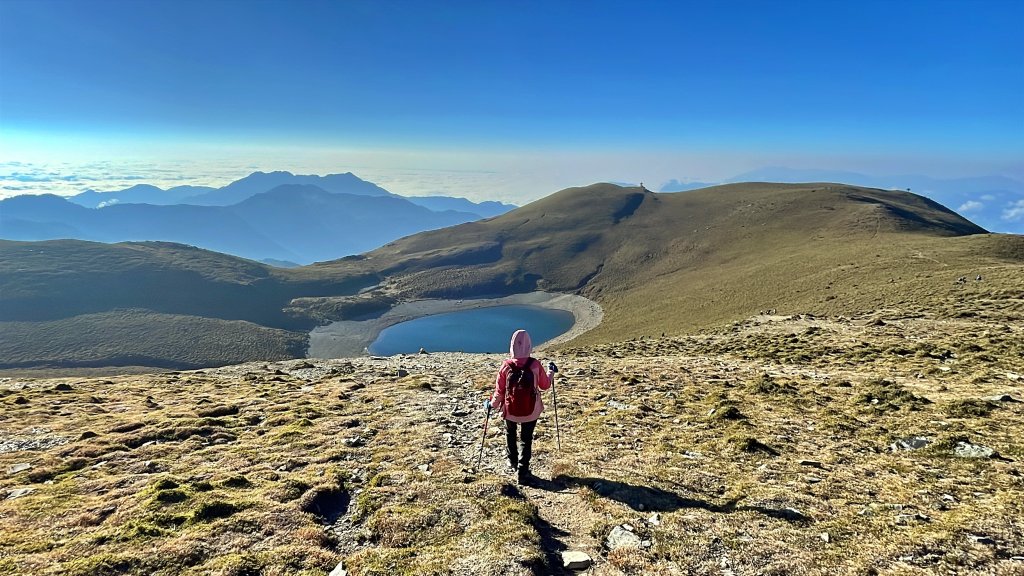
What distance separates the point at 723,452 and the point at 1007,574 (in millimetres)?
6980

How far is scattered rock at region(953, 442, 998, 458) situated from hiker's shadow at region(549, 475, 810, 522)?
6193 millimetres

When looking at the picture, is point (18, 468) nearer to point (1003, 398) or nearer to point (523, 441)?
point (523, 441)

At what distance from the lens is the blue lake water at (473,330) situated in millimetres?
133750

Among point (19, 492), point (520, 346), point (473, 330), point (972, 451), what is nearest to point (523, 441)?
point (520, 346)

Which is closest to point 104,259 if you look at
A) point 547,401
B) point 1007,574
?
point 547,401

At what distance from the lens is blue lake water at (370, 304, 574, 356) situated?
133750mm

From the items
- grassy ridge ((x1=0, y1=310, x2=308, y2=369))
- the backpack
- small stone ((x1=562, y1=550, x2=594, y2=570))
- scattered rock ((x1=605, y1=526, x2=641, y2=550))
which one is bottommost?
grassy ridge ((x1=0, y1=310, x2=308, y2=369))

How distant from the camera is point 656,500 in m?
10.2

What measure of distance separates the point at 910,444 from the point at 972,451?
1313 mm

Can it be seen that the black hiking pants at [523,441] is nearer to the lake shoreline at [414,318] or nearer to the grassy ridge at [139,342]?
the lake shoreline at [414,318]

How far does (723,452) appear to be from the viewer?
523 inches

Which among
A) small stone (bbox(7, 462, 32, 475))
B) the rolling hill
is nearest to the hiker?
small stone (bbox(7, 462, 32, 475))

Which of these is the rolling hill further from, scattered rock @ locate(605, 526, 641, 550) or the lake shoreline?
scattered rock @ locate(605, 526, 641, 550)

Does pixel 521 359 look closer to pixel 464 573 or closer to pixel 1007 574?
pixel 464 573
